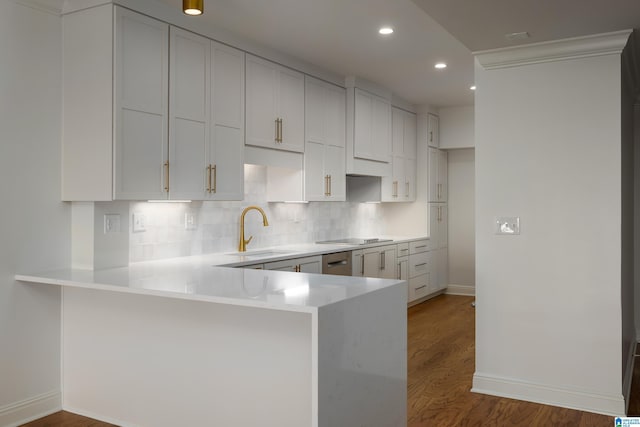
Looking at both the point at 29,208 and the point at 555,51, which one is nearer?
the point at 29,208

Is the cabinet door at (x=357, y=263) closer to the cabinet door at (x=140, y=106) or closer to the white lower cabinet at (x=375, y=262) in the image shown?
the white lower cabinet at (x=375, y=262)

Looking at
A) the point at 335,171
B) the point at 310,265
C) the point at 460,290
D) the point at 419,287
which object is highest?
the point at 335,171

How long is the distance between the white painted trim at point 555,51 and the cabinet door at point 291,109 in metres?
1.64

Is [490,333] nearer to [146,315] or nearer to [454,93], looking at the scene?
[146,315]

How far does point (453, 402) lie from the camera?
3307 millimetres

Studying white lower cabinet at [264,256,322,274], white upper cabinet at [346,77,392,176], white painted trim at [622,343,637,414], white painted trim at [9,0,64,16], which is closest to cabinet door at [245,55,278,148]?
white lower cabinet at [264,256,322,274]

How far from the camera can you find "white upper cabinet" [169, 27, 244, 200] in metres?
3.45

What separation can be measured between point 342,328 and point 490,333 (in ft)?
5.80

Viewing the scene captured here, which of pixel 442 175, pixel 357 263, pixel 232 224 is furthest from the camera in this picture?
pixel 442 175

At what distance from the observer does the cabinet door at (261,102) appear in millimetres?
4074

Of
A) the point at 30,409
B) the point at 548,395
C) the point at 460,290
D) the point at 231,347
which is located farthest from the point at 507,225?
the point at 460,290

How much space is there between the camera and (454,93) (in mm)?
6137

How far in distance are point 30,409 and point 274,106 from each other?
267 centimetres

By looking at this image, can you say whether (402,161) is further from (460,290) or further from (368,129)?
(460,290)
